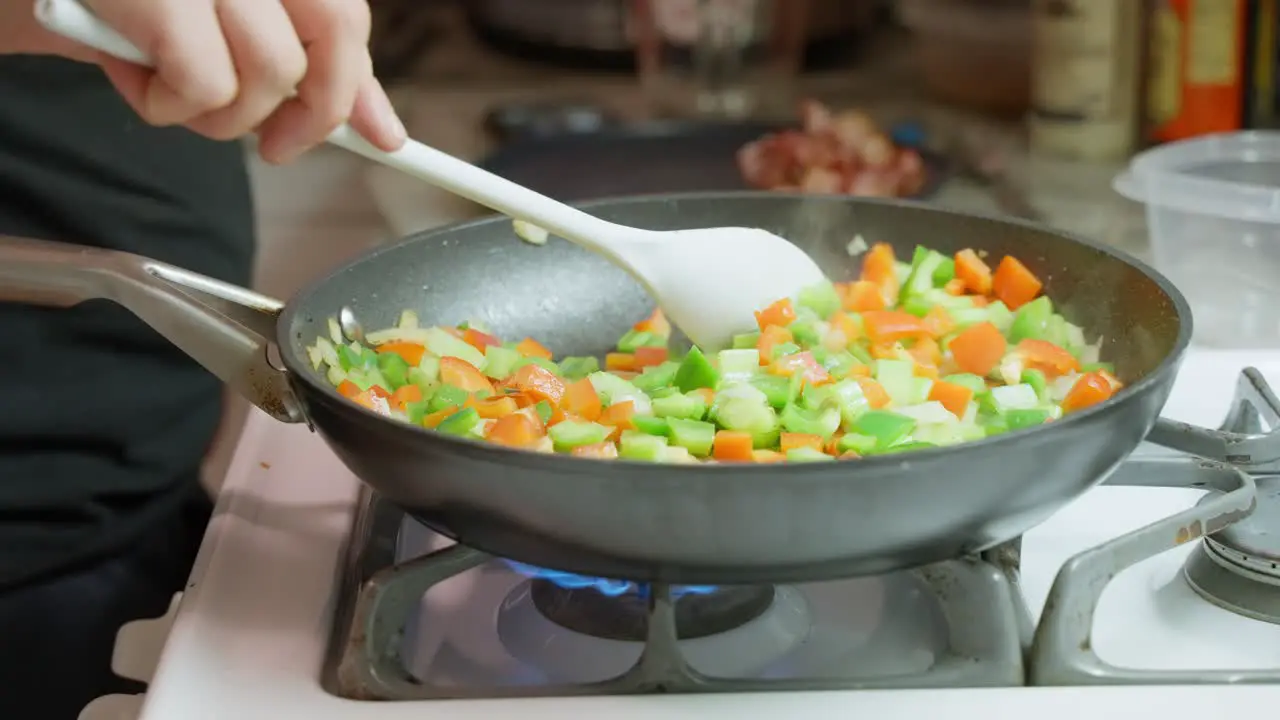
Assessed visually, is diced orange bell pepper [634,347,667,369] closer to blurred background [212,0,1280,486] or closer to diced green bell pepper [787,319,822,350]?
diced green bell pepper [787,319,822,350]

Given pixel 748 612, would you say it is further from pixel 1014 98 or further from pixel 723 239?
pixel 1014 98

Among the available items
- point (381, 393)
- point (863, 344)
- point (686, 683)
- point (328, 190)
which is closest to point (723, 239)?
point (863, 344)

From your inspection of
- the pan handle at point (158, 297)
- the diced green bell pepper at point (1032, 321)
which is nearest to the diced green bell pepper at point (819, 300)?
the diced green bell pepper at point (1032, 321)

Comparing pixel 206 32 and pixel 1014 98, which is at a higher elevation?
pixel 206 32

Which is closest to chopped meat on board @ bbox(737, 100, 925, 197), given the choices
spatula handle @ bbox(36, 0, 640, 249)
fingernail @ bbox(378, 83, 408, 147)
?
spatula handle @ bbox(36, 0, 640, 249)

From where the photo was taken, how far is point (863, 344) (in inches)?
32.3

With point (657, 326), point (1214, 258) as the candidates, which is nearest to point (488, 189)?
point (657, 326)

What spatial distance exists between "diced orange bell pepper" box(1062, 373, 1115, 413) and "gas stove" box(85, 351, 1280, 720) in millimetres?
35

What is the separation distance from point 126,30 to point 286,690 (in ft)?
0.94

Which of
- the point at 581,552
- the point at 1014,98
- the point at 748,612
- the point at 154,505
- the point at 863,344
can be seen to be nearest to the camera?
the point at 581,552

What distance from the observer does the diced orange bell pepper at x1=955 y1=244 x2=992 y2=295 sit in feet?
2.79

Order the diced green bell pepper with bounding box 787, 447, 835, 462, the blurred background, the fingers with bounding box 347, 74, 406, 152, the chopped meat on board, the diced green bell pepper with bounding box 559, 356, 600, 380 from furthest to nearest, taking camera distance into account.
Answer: the chopped meat on board < the blurred background < the diced green bell pepper with bounding box 559, 356, 600, 380 < the fingers with bounding box 347, 74, 406, 152 < the diced green bell pepper with bounding box 787, 447, 835, 462

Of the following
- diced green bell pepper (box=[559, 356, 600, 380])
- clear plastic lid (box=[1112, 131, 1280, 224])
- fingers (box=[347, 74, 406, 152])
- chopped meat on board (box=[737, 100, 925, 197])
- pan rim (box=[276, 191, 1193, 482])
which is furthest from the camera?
chopped meat on board (box=[737, 100, 925, 197])

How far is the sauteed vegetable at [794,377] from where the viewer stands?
26.5 inches
